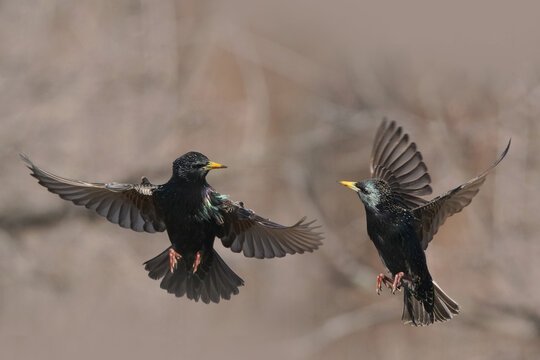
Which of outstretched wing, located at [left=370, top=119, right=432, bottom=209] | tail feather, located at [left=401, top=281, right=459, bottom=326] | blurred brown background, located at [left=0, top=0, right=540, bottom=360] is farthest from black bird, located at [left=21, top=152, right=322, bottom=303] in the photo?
blurred brown background, located at [left=0, top=0, right=540, bottom=360]

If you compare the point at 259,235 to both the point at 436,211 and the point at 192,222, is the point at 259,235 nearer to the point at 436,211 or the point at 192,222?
the point at 192,222

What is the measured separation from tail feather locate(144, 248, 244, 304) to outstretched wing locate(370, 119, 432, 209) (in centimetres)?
84

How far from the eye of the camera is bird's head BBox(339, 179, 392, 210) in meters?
2.71

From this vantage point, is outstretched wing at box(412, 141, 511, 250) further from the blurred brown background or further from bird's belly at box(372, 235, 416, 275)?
the blurred brown background

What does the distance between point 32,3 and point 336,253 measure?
5.05 meters

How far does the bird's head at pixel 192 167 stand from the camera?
7.54 ft

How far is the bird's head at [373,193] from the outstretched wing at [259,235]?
12.2 inches

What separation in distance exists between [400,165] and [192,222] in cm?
131

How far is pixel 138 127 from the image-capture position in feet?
41.0

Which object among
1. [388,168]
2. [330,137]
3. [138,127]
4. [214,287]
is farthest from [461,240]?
[214,287]

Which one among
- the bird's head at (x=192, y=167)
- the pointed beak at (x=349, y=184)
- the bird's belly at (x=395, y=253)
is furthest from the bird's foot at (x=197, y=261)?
the bird's belly at (x=395, y=253)

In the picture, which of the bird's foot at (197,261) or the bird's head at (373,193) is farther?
the bird's head at (373,193)

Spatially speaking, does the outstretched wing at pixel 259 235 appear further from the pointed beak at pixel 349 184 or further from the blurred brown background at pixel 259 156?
the blurred brown background at pixel 259 156

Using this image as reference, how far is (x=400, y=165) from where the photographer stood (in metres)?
3.47
